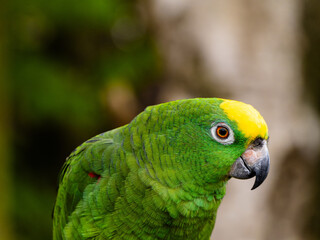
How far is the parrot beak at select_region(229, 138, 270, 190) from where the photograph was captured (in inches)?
61.1

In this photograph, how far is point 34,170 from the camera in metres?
4.61

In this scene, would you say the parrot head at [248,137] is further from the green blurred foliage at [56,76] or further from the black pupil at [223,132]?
the green blurred foliage at [56,76]

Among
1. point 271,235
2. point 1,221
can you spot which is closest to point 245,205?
point 271,235

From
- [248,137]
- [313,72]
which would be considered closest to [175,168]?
[248,137]

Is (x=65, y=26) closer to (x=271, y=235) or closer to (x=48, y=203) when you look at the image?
(x=48, y=203)

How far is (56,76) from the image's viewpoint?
4.08 meters

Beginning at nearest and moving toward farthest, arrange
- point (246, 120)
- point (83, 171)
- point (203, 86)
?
point (246, 120) < point (83, 171) < point (203, 86)

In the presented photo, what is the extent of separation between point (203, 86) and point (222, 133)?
6.78 feet

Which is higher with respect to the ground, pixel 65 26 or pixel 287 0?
pixel 287 0

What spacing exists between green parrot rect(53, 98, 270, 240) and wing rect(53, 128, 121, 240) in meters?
0.01

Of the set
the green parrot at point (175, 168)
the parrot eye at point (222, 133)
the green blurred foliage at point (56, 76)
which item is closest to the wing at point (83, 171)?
the green parrot at point (175, 168)

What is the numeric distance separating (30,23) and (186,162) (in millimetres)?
3470

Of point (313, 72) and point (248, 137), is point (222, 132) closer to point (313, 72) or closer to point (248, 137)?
point (248, 137)

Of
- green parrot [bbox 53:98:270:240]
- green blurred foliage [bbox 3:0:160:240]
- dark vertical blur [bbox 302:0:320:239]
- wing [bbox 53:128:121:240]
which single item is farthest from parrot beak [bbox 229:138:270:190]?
green blurred foliage [bbox 3:0:160:240]
